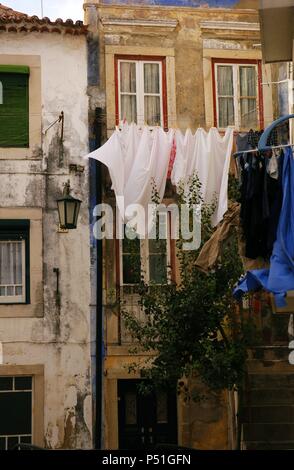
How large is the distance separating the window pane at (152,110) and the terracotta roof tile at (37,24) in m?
1.90

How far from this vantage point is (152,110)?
68.9 ft

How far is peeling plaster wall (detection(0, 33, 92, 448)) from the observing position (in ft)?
64.0

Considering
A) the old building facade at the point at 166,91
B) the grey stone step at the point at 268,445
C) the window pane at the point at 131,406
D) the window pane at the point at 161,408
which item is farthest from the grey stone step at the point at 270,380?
the window pane at the point at 131,406

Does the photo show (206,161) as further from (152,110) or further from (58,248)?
(58,248)

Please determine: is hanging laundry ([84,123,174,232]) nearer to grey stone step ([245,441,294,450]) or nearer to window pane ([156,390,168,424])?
window pane ([156,390,168,424])

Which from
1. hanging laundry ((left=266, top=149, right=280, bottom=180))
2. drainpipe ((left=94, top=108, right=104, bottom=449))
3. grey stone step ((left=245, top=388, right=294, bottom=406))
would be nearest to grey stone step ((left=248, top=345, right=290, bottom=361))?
grey stone step ((left=245, top=388, right=294, bottom=406))

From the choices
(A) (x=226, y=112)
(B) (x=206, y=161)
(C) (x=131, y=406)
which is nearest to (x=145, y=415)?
(C) (x=131, y=406)

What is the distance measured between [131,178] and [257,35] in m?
4.71

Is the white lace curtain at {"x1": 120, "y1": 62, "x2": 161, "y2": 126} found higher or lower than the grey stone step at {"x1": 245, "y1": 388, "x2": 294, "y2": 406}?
higher

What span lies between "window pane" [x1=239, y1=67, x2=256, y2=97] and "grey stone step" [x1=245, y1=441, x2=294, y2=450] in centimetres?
726

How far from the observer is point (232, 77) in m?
21.5

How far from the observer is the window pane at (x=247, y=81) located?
70.3ft

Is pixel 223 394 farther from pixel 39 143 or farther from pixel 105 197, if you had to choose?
pixel 39 143
